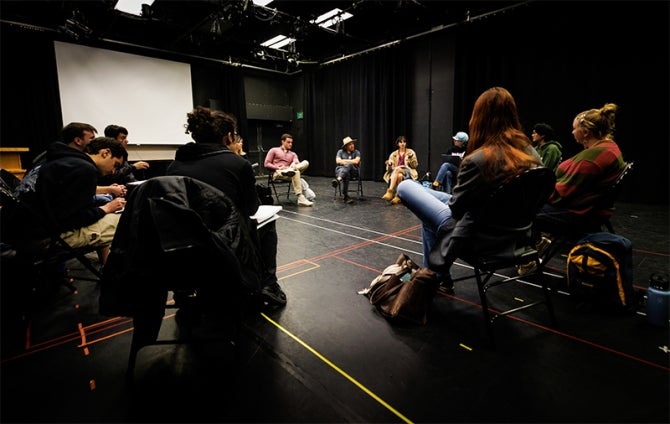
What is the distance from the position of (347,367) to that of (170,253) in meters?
0.93

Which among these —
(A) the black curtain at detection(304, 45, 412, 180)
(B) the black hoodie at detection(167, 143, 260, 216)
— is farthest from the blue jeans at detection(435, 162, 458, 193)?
(B) the black hoodie at detection(167, 143, 260, 216)

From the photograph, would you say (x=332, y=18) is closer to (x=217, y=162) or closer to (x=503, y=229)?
(x=217, y=162)

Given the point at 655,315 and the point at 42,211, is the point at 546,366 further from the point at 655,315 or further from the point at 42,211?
the point at 42,211

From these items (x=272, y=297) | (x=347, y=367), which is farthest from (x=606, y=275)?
(x=272, y=297)

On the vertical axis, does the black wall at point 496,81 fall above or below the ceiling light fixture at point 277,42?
below

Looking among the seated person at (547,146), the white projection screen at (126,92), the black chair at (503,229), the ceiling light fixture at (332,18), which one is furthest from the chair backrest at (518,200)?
the white projection screen at (126,92)

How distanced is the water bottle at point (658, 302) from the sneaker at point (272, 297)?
209cm

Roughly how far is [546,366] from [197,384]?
1.56 metres

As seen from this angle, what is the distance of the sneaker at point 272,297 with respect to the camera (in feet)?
6.99

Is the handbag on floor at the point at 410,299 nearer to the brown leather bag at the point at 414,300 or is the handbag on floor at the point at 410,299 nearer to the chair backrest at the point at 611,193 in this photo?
the brown leather bag at the point at 414,300

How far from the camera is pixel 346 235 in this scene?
383 cm

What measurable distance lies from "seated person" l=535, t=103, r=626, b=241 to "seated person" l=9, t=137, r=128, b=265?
295cm

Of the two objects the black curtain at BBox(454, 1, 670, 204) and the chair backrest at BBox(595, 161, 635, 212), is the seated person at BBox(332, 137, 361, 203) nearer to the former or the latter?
the black curtain at BBox(454, 1, 670, 204)

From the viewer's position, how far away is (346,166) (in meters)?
6.12
